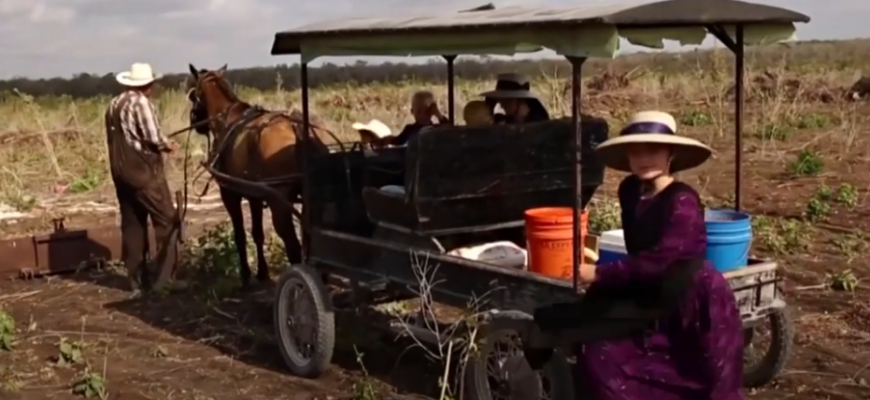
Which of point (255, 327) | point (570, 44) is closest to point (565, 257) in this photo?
point (570, 44)

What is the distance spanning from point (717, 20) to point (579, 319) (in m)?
2.00

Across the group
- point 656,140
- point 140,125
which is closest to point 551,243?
point 656,140

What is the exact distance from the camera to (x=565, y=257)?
603 cm

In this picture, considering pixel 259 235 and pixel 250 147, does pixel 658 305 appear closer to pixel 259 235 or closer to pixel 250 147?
pixel 250 147

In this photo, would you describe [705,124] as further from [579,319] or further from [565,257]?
[579,319]

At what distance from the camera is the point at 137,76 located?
997 cm

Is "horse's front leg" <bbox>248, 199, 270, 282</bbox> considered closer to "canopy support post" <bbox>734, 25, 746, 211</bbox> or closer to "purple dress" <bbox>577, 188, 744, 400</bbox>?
"canopy support post" <bbox>734, 25, 746, 211</bbox>

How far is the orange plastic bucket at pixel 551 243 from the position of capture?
236 inches

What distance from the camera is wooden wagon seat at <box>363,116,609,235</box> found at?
660cm

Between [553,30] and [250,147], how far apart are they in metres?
4.46

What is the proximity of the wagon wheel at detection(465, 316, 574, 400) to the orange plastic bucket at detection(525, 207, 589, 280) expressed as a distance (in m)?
0.40

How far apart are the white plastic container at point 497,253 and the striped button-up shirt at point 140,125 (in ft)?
13.6

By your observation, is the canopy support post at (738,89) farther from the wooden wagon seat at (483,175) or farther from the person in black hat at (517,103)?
the person in black hat at (517,103)

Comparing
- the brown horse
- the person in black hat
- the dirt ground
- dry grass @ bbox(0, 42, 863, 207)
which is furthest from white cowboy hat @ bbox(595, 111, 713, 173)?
dry grass @ bbox(0, 42, 863, 207)
